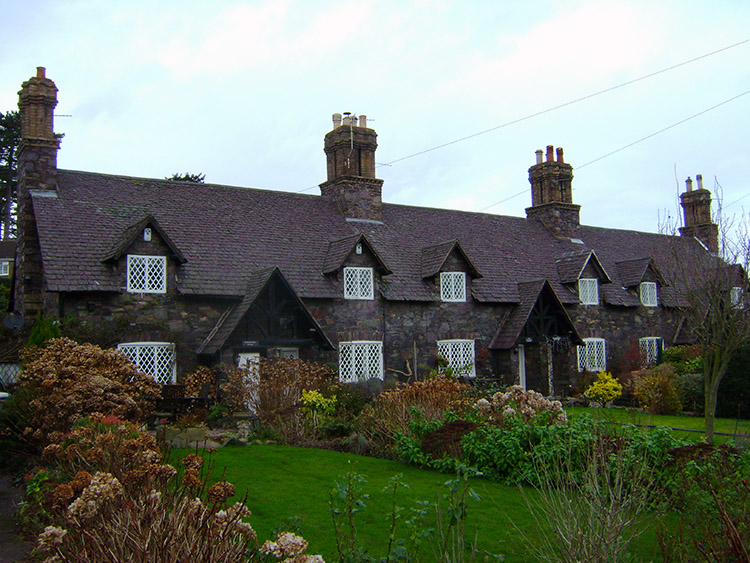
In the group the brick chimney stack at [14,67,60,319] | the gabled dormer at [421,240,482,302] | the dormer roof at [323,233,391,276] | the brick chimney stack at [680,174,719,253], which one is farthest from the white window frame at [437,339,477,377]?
the brick chimney stack at [680,174,719,253]

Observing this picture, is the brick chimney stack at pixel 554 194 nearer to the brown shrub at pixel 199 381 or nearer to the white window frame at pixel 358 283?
the white window frame at pixel 358 283

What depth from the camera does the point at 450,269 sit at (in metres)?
24.6

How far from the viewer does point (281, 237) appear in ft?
77.5

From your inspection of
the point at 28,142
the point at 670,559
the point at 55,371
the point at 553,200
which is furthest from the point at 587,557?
the point at 553,200

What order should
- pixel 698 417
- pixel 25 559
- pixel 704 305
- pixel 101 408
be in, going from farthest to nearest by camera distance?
pixel 698 417, pixel 704 305, pixel 101 408, pixel 25 559

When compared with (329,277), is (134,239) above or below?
above

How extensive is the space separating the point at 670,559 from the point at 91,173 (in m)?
21.3

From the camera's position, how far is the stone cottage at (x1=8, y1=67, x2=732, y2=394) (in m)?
19.2

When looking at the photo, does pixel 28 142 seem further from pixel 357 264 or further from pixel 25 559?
pixel 25 559

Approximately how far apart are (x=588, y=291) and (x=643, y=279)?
3.54 meters

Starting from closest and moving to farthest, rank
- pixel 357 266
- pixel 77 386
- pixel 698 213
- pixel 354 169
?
pixel 77 386
pixel 357 266
pixel 354 169
pixel 698 213

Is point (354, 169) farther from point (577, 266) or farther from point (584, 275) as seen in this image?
point (584, 275)

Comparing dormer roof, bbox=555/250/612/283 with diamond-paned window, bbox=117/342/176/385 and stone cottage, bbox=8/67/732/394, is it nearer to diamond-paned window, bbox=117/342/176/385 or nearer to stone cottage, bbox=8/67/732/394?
stone cottage, bbox=8/67/732/394

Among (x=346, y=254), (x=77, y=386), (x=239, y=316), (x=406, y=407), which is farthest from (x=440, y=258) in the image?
(x=77, y=386)
